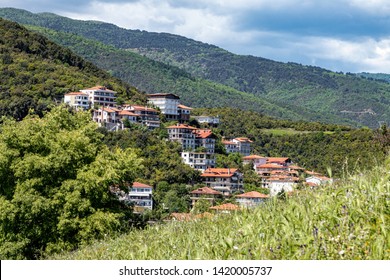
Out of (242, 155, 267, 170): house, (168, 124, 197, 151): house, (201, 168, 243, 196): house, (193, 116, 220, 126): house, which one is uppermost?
(193, 116, 220, 126): house

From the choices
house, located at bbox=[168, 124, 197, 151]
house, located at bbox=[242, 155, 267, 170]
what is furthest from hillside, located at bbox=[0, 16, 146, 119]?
house, located at bbox=[242, 155, 267, 170]

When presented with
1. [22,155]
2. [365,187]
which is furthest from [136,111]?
[365,187]

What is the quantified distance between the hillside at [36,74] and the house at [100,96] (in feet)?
15.3

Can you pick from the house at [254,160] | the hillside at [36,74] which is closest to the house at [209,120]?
the hillside at [36,74]

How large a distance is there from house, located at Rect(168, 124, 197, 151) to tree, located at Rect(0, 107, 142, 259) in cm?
7765

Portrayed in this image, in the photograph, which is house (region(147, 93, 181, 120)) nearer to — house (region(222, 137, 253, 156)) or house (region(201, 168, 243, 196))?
house (region(222, 137, 253, 156))

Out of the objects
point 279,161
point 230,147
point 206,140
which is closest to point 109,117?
point 206,140

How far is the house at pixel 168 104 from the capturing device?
4550 inches

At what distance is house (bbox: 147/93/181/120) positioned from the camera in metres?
116

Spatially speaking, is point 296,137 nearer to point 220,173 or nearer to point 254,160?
point 254,160

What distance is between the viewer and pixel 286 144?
112 meters

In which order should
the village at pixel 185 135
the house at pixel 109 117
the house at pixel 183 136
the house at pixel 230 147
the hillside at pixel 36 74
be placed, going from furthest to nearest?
1. the house at pixel 230 147
2. the house at pixel 183 136
3. the house at pixel 109 117
4. the hillside at pixel 36 74
5. the village at pixel 185 135

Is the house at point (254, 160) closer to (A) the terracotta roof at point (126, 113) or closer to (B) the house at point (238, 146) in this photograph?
(B) the house at point (238, 146)

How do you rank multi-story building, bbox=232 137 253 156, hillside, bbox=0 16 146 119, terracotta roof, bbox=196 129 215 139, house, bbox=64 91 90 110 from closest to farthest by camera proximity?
hillside, bbox=0 16 146 119, house, bbox=64 91 90 110, terracotta roof, bbox=196 129 215 139, multi-story building, bbox=232 137 253 156
